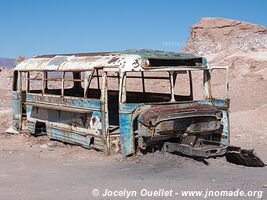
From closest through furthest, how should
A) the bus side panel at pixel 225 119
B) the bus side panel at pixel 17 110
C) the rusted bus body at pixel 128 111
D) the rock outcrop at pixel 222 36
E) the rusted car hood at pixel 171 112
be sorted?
the rusted car hood at pixel 171 112, the rusted bus body at pixel 128 111, the bus side panel at pixel 225 119, the bus side panel at pixel 17 110, the rock outcrop at pixel 222 36

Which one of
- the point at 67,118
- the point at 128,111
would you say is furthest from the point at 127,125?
the point at 67,118

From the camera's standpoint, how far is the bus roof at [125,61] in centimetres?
778

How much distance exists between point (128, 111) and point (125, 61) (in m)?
0.95

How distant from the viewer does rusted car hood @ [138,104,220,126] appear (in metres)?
7.34

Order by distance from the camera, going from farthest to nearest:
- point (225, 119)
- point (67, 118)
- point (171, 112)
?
point (67, 118), point (225, 119), point (171, 112)

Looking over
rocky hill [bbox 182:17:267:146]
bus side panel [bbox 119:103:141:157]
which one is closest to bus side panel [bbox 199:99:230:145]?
bus side panel [bbox 119:103:141:157]

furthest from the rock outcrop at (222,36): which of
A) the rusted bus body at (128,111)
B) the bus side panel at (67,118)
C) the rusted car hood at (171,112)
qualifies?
the rusted car hood at (171,112)

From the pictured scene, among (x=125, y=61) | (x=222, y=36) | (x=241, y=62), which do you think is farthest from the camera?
(x=222, y=36)

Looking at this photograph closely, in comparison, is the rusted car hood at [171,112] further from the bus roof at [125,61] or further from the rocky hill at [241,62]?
the rocky hill at [241,62]

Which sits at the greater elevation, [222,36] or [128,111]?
[222,36]

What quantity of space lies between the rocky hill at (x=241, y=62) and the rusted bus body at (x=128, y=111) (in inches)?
123

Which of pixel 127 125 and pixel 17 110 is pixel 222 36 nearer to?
pixel 17 110

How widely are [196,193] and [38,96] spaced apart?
5841mm

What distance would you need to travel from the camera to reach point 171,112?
757 centimetres
